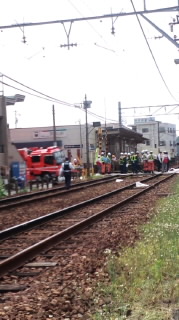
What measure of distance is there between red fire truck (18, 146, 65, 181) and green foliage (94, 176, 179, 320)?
96.9ft

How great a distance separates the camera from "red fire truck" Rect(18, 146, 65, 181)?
38219mm

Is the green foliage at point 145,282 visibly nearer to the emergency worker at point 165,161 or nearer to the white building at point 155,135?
the emergency worker at point 165,161

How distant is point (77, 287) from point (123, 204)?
40.8 ft

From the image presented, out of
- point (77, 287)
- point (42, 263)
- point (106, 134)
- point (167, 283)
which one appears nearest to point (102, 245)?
point (42, 263)

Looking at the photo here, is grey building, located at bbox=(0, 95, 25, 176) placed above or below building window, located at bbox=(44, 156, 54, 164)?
above

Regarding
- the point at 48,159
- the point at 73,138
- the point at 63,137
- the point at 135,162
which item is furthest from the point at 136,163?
the point at 63,137

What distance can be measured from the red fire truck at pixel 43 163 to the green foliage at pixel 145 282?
2954 cm

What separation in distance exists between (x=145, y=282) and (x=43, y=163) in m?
33.3

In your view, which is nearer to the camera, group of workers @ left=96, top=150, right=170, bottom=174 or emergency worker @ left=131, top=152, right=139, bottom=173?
emergency worker @ left=131, top=152, right=139, bottom=173

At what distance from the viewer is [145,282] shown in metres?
6.11

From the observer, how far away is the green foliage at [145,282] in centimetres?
517

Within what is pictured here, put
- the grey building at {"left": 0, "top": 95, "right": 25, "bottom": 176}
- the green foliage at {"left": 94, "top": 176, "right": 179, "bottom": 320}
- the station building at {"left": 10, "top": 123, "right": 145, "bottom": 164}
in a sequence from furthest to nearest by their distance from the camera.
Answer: the station building at {"left": 10, "top": 123, "right": 145, "bottom": 164} → the grey building at {"left": 0, "top": 95, "right": 25, "bottom": 176} → the green foliage at {"left": 94, "top": 176, "right": 179, "bottom": 320}

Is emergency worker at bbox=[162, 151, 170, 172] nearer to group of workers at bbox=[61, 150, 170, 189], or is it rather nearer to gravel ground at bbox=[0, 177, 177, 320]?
group of workers at bbox=[61, 150, 170, 189]

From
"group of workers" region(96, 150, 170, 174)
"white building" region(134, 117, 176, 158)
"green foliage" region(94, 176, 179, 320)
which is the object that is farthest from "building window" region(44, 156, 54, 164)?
"white building" region(134, 117, 176, 158)
